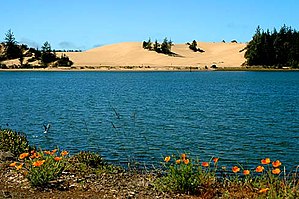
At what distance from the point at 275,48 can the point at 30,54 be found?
5579 centimetres

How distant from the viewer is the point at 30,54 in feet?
375

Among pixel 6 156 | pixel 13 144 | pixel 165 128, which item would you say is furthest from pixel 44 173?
pixel 165 128

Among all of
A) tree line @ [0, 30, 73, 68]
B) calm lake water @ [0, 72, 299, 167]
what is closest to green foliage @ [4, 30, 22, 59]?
tree line @ [0, 30, 73, 68]

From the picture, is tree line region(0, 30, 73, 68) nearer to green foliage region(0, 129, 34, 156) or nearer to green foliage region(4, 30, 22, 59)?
green foliage region(4, 30, 22, 59)

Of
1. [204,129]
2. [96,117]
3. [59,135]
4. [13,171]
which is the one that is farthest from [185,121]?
[13,171]

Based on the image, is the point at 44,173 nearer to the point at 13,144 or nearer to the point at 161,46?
the point at 13,144

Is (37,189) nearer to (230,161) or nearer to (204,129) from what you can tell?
(230,161)

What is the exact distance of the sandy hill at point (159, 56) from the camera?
11786 centimetres

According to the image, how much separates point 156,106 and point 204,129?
33.3 ft

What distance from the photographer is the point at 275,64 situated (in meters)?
97.7

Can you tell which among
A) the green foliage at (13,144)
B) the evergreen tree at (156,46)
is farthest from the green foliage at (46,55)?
the green foliage at (13,144)

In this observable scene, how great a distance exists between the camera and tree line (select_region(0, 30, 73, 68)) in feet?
354

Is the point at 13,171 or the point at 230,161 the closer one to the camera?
the point at 13,171

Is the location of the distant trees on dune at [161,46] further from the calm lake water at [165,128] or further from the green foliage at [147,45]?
the calm lake water at [165,128]
